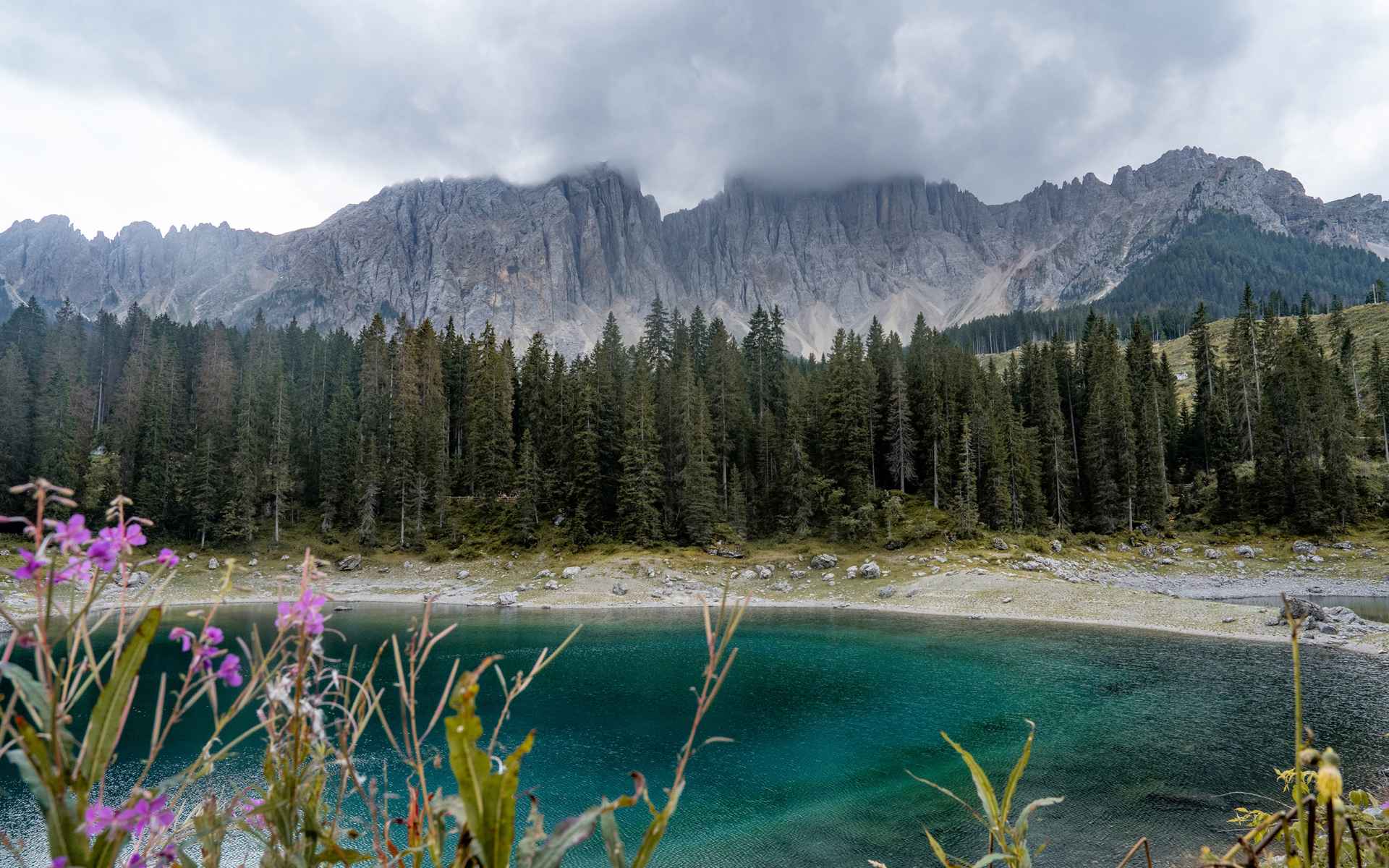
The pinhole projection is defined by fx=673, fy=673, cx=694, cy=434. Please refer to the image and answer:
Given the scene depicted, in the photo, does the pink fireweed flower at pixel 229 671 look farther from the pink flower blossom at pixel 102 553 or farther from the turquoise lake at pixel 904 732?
the turquoise lake at pixel 904 732

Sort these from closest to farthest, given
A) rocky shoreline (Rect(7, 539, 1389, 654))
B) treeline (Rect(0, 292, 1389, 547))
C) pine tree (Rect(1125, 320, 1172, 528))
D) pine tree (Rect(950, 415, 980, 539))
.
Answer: rocky shoreline (Rect(7, 539, 1389, 654))
pine tree (Rect(950, 415, 980, 539))
treeline (Rect(0, 292, 1389, 547))
pine tree (Rect(1125, 320, 1172, 528))

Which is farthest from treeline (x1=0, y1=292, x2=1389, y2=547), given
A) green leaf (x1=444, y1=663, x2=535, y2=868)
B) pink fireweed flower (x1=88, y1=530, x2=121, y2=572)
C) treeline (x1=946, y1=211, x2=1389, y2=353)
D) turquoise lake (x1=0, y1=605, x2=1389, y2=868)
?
treeline (x1=946, y1=211, x2=1389, y2=353)

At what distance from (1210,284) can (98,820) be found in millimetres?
228100

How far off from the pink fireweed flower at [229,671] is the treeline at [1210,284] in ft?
492

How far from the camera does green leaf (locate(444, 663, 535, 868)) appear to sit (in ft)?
3.71

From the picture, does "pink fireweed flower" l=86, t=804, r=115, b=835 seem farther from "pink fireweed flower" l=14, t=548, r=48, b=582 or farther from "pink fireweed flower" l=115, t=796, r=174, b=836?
"pink fireweed flower" l=14, t=548, r=48, b=582

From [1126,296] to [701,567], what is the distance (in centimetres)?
18302

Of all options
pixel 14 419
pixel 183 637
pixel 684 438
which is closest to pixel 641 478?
pixel 684 438

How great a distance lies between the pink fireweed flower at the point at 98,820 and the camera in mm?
1083

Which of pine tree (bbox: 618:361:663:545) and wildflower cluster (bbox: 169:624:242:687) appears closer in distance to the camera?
wildflower cluster (bbox: 169:624:242:687)

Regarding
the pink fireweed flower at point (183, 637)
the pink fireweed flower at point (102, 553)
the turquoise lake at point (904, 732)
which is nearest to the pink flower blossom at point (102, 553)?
the pink fireweed flower at point (102, 553)

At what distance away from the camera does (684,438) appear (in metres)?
50.0

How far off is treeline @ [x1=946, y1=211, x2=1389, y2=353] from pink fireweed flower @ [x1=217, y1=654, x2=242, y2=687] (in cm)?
15010

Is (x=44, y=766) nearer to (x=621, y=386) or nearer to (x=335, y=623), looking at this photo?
(x=335, y=623)
